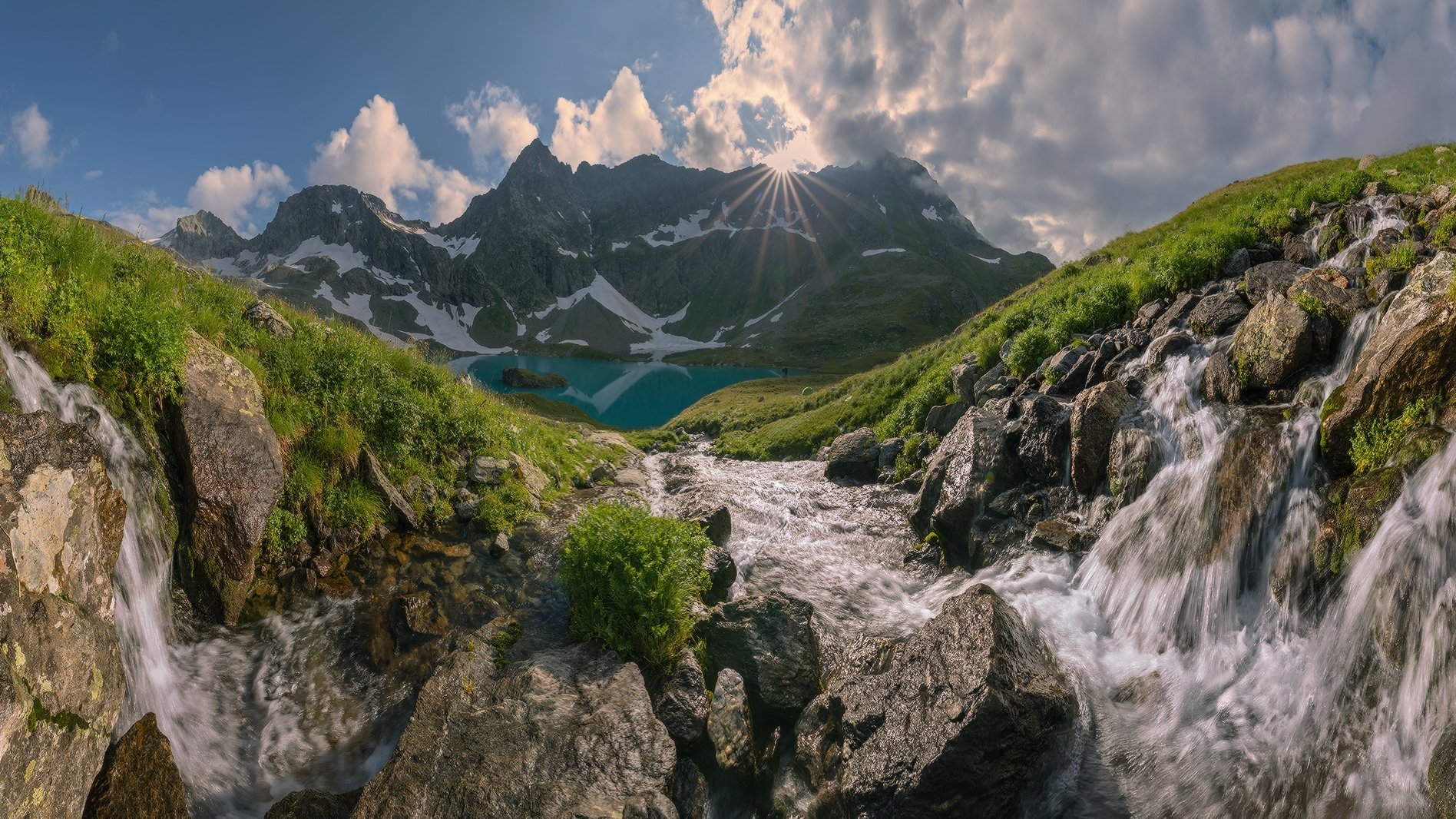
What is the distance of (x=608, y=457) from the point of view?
90.3 ft

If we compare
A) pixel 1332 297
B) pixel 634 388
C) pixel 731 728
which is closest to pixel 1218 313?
pixel 1332 297

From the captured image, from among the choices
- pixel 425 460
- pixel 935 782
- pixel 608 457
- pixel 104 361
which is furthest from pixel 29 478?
pixel 608 457

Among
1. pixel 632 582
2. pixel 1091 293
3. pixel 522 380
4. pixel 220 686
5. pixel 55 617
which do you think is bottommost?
pixel 220 686

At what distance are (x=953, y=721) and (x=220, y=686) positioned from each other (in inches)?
460

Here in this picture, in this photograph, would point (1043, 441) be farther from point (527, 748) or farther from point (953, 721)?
point (527, 748)

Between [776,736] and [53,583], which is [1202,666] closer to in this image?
[776,736]

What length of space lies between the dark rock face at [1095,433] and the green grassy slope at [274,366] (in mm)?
15445

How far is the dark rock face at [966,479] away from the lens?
1600cm

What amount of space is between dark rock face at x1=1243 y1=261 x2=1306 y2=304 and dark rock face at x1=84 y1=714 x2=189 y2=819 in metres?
23.3

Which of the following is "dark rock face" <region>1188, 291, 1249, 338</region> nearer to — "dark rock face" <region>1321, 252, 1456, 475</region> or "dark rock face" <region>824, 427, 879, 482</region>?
"dark rock face" <region>1321, 252, 1456, 475</region>

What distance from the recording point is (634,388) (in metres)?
117

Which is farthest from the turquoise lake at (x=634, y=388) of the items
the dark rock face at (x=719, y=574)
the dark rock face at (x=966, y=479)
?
the dark rock face at (x=966, y=479)

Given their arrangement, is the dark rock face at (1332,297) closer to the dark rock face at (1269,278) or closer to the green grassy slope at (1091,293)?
the dark rock face at (1269,278)

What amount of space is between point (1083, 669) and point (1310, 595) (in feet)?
12.0
